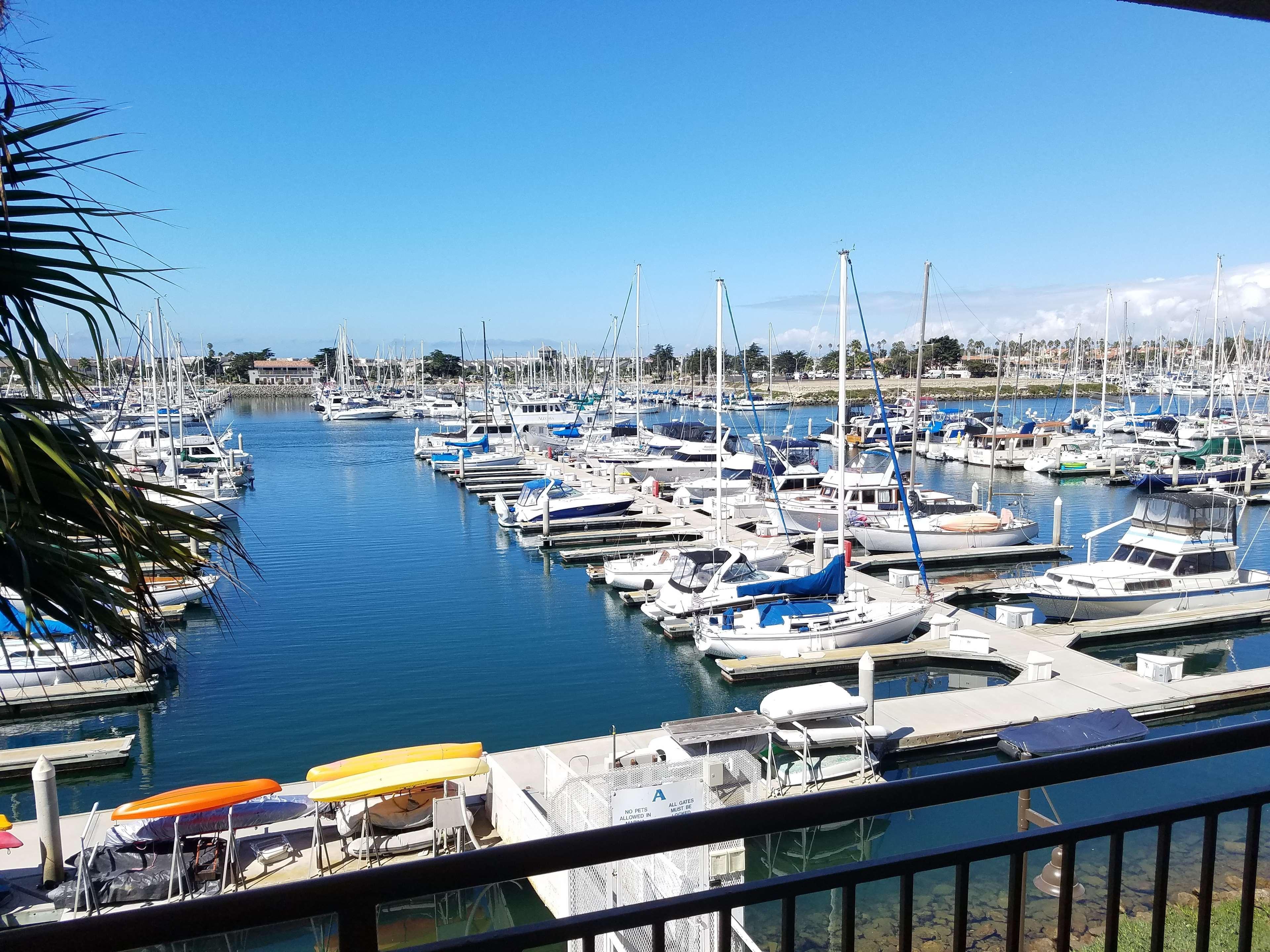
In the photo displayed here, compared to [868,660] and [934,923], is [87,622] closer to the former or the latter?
[934,923]

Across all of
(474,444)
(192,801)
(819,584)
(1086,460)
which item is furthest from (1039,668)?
(474,444)

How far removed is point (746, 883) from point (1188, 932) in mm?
7605

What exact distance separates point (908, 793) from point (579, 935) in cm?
73

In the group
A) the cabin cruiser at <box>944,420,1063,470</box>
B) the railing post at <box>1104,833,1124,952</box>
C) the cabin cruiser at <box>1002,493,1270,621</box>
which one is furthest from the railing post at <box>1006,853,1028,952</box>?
the cabin cruiser at <box>944,420,1063,470</box>

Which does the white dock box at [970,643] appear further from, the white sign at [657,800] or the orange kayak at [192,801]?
the orange kayak at [192,801]

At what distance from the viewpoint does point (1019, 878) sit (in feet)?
7.19

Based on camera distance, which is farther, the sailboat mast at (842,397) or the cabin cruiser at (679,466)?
the cabin cruiser at (679,466)

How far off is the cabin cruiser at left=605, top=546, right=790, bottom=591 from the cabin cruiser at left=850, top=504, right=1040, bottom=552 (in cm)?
451

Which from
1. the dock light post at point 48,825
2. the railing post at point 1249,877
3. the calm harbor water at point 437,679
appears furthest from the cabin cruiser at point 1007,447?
the railing post at point 1249,877

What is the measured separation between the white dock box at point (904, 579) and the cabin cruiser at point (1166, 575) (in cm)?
260

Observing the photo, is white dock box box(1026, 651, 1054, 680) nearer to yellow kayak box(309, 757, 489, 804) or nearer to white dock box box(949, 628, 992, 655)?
white dock box box(949, 628, 992, 655)

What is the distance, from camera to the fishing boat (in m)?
19.2

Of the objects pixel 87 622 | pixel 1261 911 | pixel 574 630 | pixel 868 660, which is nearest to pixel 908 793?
pixel 87 622

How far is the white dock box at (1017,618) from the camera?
67.5ft
